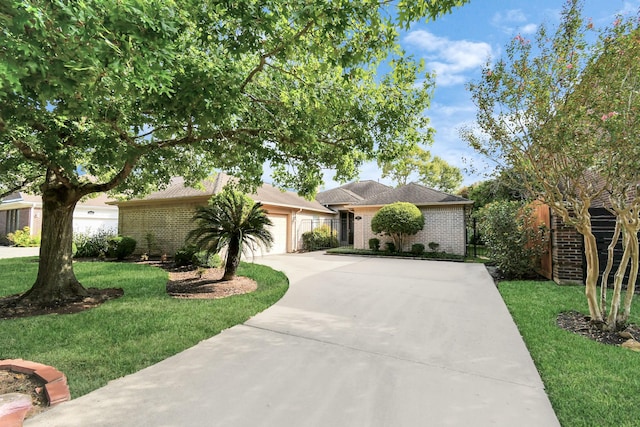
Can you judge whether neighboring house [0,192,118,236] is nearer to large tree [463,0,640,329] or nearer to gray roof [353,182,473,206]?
gray roof [353,182,473,206]

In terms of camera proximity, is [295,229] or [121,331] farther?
[295,229]

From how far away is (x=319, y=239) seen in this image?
18641 mm

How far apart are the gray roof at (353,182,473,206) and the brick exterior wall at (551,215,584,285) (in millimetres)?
6885

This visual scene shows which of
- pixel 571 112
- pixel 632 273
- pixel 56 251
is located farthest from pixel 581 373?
pixel 56 251

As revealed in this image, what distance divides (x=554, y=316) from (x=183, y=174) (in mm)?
8860

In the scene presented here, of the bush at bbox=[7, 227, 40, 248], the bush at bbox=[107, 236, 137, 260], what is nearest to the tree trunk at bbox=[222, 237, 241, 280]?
the bush at bbox=[107, 236, 137, 260]

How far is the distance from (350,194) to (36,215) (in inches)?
893

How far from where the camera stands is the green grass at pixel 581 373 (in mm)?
2543

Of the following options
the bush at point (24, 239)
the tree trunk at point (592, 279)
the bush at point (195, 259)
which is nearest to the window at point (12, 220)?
the bush at point (24, 239)

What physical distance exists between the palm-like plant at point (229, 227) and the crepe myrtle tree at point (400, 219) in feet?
25.4

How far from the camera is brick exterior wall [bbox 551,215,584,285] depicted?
7.71 metres

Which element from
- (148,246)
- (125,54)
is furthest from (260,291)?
(148,246)

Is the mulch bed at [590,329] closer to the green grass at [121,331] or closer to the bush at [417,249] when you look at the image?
Result: the green grass at [121,331]

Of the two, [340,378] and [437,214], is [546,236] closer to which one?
[437,214]
